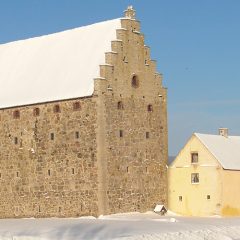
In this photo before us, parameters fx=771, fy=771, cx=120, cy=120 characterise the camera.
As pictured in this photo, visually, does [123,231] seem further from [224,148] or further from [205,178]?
[224,148]

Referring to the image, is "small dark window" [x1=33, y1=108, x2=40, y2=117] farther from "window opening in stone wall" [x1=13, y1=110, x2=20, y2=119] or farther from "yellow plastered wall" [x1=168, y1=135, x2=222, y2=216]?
"yellow plastered wall" [x1=168, y1=135, x2=222, y2=216]

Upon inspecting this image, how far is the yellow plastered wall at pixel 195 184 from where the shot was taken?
50.2 metres

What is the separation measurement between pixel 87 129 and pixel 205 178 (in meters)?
8.58

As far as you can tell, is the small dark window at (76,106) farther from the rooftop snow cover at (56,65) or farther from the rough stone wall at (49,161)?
the rooftop snow cover at (56,65)

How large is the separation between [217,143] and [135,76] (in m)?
7.46

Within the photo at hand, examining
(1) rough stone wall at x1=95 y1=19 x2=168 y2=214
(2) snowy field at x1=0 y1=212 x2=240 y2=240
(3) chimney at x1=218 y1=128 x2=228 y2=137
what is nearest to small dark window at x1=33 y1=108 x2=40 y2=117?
(1) rough stone wall at x1=95 y1=19 x2=168 y2=214

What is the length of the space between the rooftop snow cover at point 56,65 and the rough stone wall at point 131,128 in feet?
3.10

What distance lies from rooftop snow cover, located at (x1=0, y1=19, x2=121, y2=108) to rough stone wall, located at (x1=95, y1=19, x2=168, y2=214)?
0.95 meters

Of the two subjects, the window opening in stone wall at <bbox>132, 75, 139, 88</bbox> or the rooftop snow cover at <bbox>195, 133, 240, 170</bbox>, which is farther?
the window opening in stone wall at <bbox>132, 75, 139, 88</bbox>

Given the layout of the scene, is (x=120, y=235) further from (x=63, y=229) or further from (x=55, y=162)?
(x=55, y=162)

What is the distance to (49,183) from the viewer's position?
50.6m

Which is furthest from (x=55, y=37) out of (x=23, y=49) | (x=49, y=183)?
(x=49, y=183)

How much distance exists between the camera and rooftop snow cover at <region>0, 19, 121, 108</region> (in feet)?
165

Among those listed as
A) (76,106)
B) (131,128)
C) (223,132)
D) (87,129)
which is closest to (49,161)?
(87,129)
